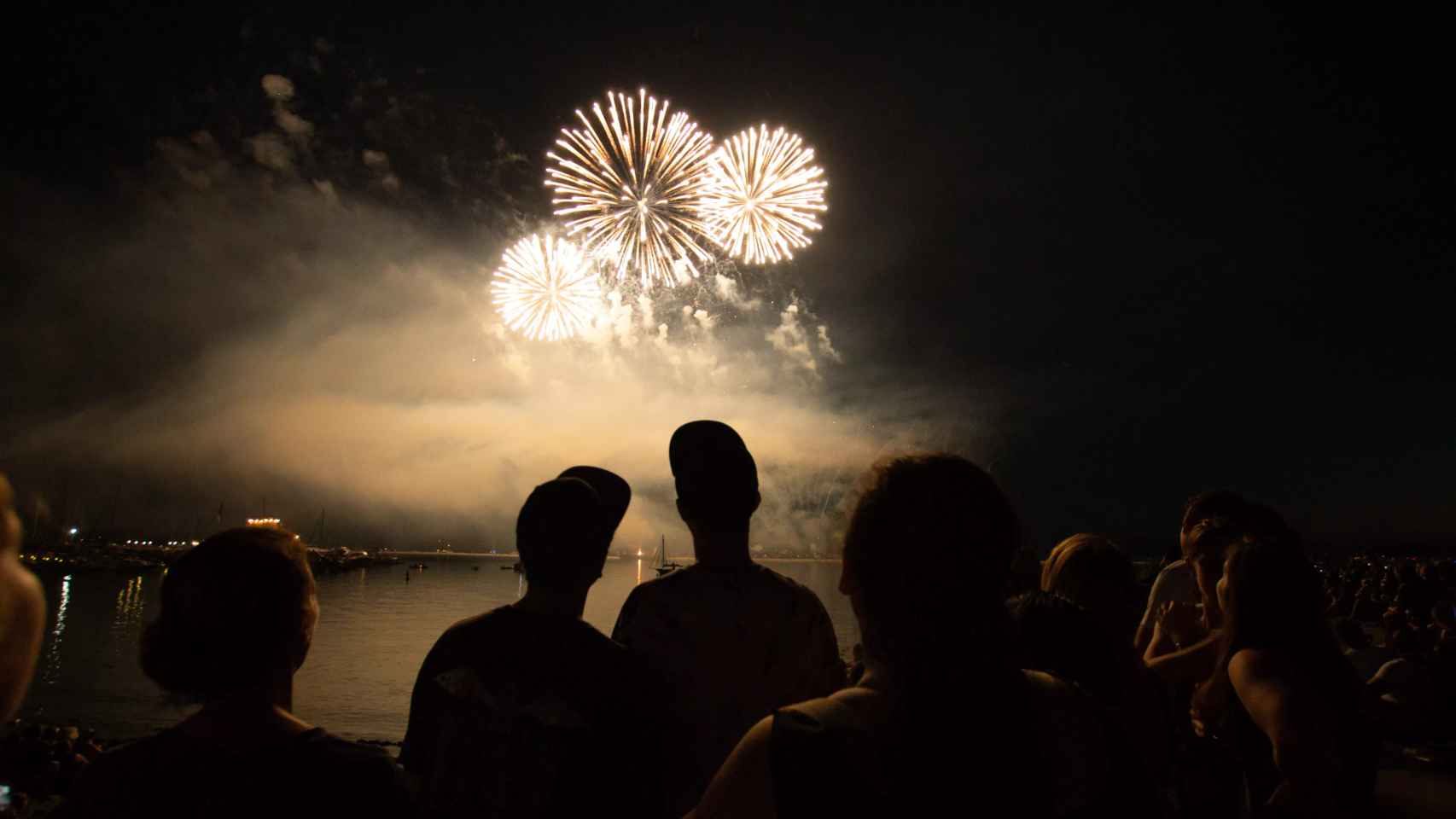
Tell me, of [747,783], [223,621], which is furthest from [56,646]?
[747,783]

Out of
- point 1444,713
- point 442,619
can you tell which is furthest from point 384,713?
point 442,619

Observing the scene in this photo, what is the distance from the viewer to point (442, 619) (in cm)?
9088

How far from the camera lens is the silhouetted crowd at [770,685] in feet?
5.57

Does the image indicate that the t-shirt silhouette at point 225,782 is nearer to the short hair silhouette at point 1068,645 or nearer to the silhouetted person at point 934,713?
the silhouetted person at point 934,713

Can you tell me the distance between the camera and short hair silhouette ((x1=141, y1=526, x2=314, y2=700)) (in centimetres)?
231

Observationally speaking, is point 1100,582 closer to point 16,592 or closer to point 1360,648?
point 16,592

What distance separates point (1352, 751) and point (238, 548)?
4530 millimetres

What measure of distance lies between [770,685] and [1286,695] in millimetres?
2346

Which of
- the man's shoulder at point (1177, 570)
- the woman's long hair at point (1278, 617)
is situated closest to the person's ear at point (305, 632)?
the woman's long hair at point (1278, 617)

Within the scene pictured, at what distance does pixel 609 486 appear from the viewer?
3920mm

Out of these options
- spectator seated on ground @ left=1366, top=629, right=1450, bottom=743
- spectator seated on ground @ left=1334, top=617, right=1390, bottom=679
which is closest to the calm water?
spectator seated on ground @ left=1334, top=617, right=1390, bottom=679

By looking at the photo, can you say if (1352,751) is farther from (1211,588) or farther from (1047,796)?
(1047,796)

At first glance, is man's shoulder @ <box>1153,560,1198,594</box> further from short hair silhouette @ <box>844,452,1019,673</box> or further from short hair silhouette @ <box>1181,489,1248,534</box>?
short hair silhouette @ <box>844,452,1019,673</box>

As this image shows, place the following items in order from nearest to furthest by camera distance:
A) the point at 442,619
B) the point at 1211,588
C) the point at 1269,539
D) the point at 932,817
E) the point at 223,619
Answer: the point at 932,817 < the point at 223,619 < the point at 1269,539 < the point at 1211,588 < the point at 442,619
